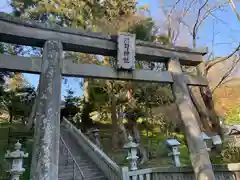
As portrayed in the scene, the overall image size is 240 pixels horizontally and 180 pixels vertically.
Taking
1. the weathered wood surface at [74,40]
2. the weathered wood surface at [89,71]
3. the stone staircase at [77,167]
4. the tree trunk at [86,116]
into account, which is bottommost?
the stone staircase at [77,167]

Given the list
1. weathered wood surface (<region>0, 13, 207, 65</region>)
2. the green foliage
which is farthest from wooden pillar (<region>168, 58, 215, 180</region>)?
the green foliage

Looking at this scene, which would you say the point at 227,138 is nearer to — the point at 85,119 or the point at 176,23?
the point at 176,23

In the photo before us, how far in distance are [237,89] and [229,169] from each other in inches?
401

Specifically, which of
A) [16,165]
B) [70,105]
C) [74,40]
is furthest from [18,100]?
[74,40]

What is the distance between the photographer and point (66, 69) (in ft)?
12.0

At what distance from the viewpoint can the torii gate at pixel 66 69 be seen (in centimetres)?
297

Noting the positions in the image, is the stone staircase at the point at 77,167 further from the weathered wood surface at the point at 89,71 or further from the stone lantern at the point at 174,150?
the weathered wood surface at the point at 89,71

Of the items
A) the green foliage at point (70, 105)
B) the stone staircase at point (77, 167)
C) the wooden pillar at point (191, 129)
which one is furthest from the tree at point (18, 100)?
the wooden pillar at point (191, 129)

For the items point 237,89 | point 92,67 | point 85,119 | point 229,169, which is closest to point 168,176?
point 229,169

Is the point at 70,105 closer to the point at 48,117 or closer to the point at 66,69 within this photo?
the point at 66,69

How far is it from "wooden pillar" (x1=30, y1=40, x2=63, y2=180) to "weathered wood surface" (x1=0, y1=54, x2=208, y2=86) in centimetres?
17

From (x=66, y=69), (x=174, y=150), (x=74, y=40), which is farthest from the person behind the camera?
(x=174, y=150)

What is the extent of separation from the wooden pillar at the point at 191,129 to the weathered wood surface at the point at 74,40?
1.16 feet

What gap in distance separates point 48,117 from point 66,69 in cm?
97
